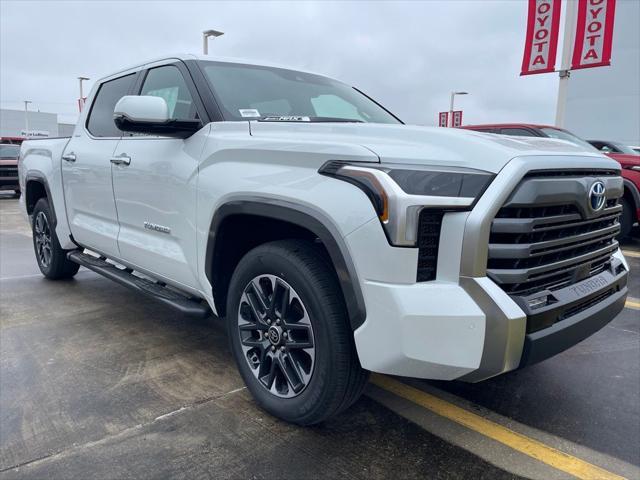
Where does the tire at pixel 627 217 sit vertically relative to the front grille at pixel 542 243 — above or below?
below

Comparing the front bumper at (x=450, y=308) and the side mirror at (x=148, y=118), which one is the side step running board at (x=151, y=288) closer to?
the side mirror at (x=148, y=118)

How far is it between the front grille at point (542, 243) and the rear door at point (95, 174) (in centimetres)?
286

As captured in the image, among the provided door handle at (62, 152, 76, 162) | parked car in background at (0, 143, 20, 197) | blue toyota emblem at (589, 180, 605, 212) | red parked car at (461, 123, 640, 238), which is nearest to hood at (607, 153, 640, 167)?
red parked car at (461, 123, 640, 238)

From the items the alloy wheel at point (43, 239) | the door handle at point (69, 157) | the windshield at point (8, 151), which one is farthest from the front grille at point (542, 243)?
the windshield at point (8, 151)

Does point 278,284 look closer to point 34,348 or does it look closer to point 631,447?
point 631,447

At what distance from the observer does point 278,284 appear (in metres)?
2.45

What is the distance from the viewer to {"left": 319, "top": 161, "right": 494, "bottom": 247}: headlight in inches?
74.5

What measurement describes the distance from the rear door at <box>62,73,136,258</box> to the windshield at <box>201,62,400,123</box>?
3.60 feet

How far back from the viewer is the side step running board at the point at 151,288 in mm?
3059

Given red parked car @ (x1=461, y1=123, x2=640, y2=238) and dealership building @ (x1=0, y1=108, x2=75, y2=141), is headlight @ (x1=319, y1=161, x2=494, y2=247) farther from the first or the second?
dealership building @ (x1=0, y1=108, x2=75, y2=141)

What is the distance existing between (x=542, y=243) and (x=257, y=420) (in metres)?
1.61

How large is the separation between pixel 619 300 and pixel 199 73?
8.80 ft

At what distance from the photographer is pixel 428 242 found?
6.38 ft

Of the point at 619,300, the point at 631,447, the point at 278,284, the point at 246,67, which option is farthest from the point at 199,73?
the point at 631,447
